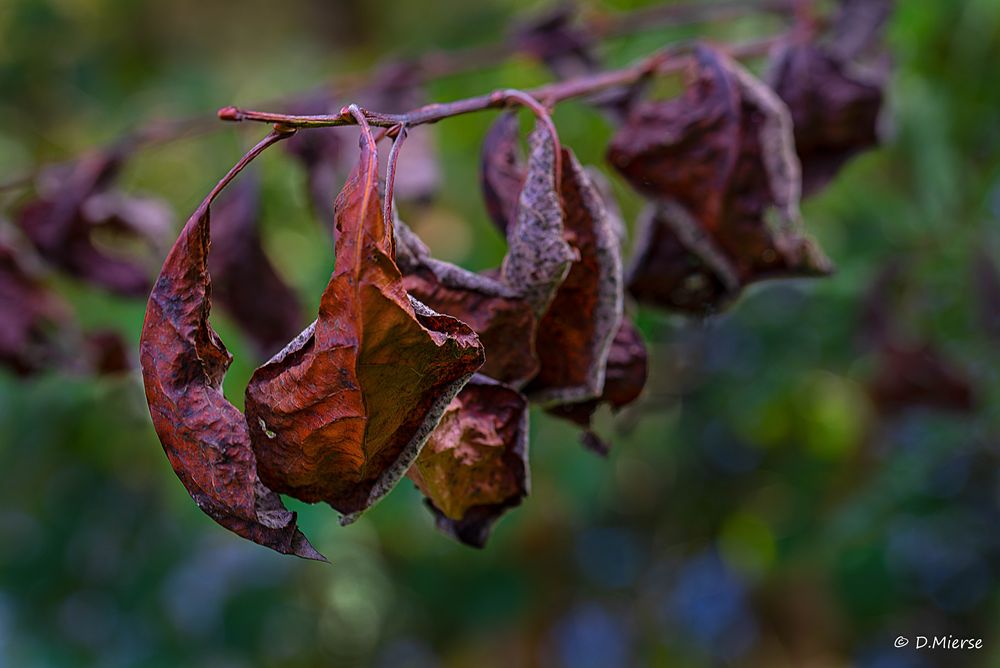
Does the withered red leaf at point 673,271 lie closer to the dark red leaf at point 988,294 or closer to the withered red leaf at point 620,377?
the withered red leaf at point 620,377

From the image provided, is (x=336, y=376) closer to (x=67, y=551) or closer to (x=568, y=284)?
(x=568, y=284)

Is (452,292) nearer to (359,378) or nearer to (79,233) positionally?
(359,378)

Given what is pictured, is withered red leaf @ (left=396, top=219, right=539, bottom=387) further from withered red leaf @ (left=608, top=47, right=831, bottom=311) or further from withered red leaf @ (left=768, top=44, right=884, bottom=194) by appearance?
withered red leaf @ (left=768, top=44, right=884, bottom=194)

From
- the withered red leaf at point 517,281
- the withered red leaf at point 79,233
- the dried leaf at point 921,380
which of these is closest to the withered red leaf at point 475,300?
the withered red leaf at point 517,281

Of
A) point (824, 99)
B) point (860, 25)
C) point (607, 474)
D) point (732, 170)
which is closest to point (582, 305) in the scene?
point (732, 170)

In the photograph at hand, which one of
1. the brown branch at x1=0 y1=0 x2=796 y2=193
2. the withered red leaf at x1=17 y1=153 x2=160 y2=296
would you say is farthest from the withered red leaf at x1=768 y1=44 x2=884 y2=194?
the withered red leaf at x1=17 y1=153 x2=160 y2=296

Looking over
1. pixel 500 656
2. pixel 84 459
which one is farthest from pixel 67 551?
pixel 500 656
